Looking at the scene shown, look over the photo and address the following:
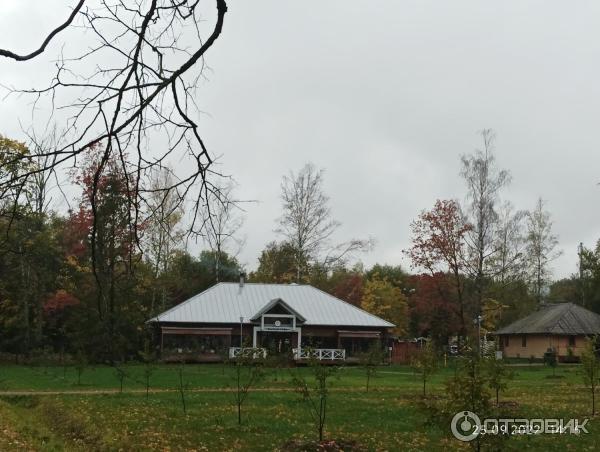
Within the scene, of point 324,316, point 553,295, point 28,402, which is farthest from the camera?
point 553,295

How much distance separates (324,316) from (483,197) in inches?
537

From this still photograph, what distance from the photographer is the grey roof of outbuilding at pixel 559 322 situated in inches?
2056

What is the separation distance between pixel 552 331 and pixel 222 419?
141 ft

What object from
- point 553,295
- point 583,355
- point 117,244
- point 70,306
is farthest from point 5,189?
point 553,295

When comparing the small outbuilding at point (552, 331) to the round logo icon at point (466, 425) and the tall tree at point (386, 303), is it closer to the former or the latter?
the tall tree at point (386, 303)

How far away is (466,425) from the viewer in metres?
8.13

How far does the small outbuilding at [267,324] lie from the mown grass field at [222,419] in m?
20.4

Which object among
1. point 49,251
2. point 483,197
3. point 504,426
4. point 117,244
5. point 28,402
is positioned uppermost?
point 483,197

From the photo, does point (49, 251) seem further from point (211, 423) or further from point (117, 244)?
point (117, 244)

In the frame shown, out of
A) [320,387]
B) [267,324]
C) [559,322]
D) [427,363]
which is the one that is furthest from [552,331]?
[320,387]

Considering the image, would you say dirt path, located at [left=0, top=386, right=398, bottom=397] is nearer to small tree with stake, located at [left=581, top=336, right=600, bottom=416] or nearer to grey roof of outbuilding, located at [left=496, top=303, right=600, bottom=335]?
small tree with stake, located at [left=581, top=336, right=600, bottom=416]

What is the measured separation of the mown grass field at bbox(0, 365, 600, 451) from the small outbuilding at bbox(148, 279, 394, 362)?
66.9ft

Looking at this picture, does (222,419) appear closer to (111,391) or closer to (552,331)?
(111,391)

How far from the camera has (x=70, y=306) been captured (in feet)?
146
